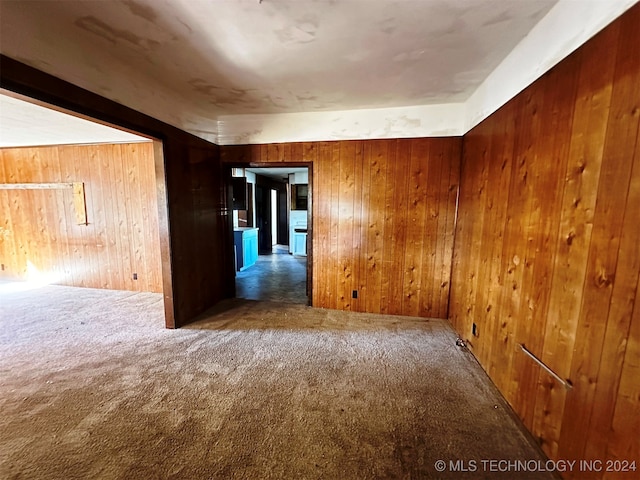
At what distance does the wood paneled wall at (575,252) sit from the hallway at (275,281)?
2.57m

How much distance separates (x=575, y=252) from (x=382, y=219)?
2.08 meters

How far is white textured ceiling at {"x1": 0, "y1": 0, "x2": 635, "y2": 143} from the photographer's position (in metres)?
1.52

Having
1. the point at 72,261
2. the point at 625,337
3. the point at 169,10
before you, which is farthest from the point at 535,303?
the point at 72,261

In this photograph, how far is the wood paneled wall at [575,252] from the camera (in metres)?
1.04

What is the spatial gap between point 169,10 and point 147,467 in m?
2.56

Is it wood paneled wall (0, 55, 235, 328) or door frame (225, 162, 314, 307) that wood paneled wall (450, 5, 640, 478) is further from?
wood paneled wall (0, 55, 235, 328)

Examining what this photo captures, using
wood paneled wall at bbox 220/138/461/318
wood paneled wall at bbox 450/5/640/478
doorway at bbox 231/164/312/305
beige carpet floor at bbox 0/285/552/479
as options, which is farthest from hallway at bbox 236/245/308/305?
wood paneled wall at bbox 450/5/640/478

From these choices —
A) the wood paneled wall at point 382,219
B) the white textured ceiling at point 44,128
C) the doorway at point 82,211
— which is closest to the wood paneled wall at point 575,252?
the wood paneled wall at point 382,219

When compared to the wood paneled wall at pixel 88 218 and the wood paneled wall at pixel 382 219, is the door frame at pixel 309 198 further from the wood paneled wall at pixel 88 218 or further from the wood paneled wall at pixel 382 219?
the wood paneled wall at pixel 88 218

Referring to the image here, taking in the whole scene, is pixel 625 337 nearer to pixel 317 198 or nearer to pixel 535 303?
pixel 535 303

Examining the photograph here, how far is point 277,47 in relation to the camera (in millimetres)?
1938

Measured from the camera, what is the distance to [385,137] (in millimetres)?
3184

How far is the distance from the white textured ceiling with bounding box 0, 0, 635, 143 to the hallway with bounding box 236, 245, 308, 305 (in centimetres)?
260

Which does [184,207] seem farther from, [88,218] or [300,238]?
[300,238]
